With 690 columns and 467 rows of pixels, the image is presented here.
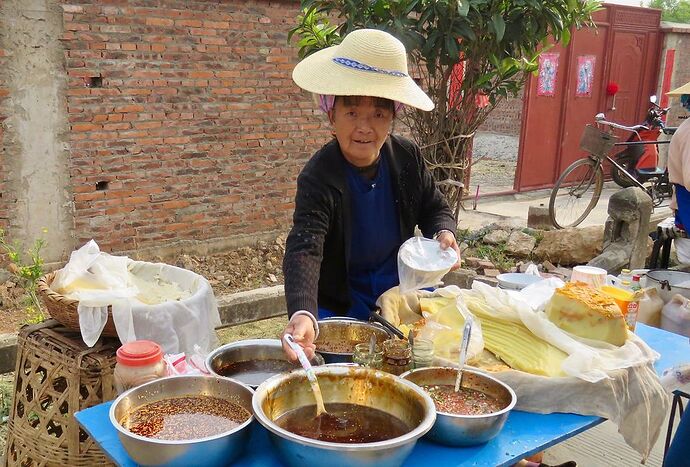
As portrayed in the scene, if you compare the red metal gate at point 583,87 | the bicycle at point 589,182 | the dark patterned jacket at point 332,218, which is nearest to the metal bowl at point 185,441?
the dark patterned jacket at point 332,218

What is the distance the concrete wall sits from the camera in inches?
196

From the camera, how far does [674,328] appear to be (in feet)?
12.5

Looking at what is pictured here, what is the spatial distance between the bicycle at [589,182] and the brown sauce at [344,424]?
6.64 meters

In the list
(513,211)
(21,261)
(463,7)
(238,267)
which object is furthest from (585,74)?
(21,261)

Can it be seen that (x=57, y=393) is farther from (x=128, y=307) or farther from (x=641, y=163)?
(x=641, y=163)

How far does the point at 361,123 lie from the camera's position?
242 cm

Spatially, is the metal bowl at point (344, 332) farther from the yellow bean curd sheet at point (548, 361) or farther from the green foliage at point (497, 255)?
the green foliage at point (497, 255)

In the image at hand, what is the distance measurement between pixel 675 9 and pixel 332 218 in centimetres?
3247

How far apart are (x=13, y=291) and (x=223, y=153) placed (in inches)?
87.4

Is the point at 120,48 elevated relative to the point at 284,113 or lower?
elevated

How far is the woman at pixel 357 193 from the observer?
7.54 feet

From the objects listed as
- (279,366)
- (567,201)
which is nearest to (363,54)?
(279,366)

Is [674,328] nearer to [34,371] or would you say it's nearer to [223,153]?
[34,371]

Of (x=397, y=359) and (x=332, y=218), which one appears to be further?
(x=332, y=218)
